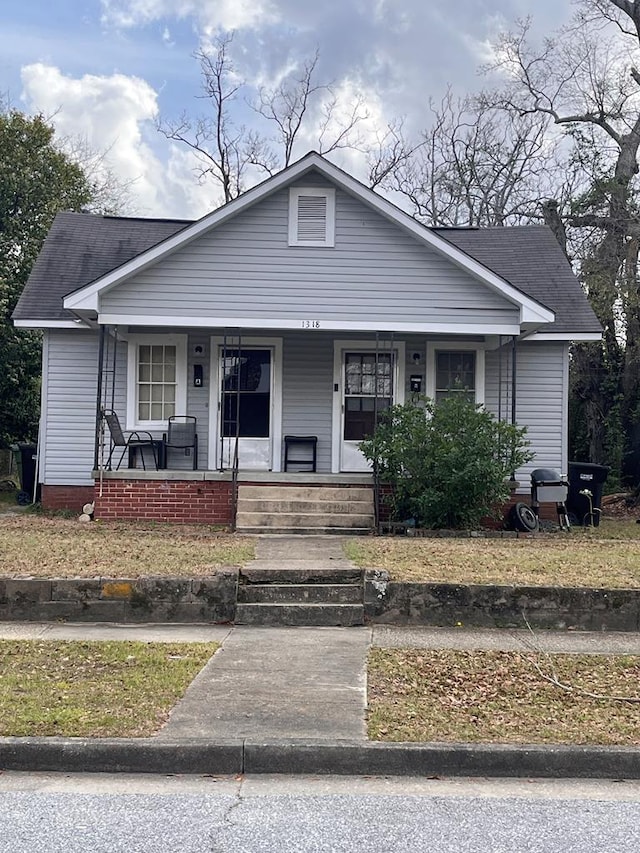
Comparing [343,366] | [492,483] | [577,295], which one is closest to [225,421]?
[343,366]

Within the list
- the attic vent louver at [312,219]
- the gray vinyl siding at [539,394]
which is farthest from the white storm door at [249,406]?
the gray vinyl siding at [539,394]

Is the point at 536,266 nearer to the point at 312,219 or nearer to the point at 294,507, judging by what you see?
the point at 312,219

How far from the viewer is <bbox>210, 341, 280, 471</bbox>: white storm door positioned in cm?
1507

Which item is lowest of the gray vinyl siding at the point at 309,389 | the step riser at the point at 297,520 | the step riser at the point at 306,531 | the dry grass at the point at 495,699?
the dry grass at the point at 495,699

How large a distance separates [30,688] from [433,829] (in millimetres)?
3106

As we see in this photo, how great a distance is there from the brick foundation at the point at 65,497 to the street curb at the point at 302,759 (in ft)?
34.6

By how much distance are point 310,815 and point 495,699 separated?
2.02 meters

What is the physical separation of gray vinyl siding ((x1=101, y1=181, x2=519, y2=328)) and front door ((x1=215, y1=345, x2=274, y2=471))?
4.89ft

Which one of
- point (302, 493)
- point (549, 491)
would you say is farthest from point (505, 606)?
point (549, 491)

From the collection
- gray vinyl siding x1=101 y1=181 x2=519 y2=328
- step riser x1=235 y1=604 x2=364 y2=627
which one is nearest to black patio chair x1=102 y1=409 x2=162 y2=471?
gray vinyl siding x1=101 y1=181 x2=519 y2=328

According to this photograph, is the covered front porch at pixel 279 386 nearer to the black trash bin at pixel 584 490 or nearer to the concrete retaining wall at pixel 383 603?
the black trash bin at pixel 584 490

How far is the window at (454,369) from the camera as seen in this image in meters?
15.4

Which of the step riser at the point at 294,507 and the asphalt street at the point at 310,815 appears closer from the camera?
the asphalt street at the point at 310,815

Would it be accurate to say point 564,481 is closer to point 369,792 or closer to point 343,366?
point 343,366
